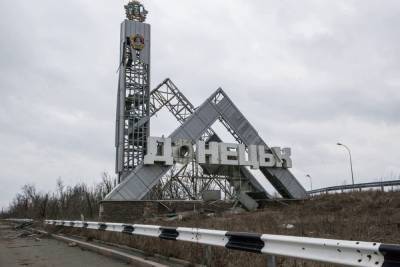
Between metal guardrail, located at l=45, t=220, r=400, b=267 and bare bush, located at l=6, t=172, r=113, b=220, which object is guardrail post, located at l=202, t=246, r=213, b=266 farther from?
bare bush, located at l=6, t=172, r=113, b=220

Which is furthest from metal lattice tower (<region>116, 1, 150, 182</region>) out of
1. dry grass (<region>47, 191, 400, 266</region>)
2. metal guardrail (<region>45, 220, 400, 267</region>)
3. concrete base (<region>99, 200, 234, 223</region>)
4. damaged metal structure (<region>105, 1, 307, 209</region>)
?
metal guardrail (<region>45, 220, 400, 267</region>)

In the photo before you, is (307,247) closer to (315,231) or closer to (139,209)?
(315,231)

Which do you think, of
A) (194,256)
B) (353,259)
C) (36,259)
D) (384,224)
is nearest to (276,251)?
(353,259)

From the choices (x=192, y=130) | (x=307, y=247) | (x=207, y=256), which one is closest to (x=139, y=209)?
(x=192, y=130)

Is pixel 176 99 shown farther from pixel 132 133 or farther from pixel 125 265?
pixel 125 265

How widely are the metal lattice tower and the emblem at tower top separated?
4.86ft

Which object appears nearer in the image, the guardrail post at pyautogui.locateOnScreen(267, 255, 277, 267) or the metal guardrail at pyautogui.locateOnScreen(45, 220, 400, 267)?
the metal guardrail at pyautogui.locateOnScreen(45, 220, 400, 267)

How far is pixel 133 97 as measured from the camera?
40.9 m

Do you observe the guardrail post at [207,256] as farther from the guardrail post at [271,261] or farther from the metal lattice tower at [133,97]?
the metal lattice tower at [133,97]

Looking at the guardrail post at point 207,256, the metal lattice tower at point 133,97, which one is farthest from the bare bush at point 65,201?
the guardrail post at point 207,256

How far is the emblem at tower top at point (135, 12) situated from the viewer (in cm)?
4481

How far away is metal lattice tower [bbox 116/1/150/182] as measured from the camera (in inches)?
1583

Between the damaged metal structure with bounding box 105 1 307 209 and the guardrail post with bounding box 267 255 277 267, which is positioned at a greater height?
the damaged metal structure with bounding box 105 1 307 209

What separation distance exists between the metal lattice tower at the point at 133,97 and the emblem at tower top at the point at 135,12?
1.48 metres
